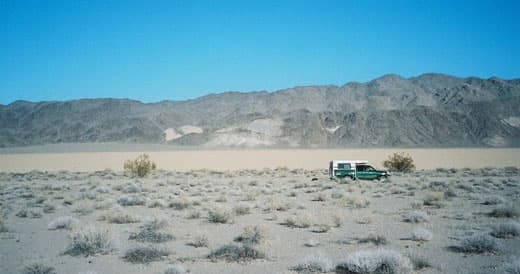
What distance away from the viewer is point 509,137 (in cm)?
10938

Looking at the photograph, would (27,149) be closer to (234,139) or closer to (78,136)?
(78,136)

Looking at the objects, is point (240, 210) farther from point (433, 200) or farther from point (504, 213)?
point (504, 213)

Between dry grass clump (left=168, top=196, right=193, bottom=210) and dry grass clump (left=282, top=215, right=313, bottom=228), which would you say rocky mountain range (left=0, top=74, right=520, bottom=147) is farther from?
dry grass clump (left=282, top=215, right=313, bottom=228)

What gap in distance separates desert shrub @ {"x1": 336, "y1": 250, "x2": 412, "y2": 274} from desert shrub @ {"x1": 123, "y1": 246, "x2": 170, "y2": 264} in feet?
12.8

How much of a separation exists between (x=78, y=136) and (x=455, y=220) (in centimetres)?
13869

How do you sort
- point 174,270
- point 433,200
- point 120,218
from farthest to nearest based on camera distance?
1. point 433,200
2. point 120,218
3. point 174,270

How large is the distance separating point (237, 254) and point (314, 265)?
1886 mm

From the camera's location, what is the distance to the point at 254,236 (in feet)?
38.9

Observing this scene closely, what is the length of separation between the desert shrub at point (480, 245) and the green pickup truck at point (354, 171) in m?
21.0

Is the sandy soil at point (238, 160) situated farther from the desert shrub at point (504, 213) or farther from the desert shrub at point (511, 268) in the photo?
the desert shrub at point (511, 268)

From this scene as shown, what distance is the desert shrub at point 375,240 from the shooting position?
11.6 metres

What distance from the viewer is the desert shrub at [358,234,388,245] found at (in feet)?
38.0

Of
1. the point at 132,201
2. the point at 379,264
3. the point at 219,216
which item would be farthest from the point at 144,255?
the point at 132,201

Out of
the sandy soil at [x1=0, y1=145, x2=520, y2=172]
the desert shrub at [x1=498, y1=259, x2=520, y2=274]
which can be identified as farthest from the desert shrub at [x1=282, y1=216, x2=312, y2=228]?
the sandy soil at [x1=0, y1=145, x2=520, y2=172]
